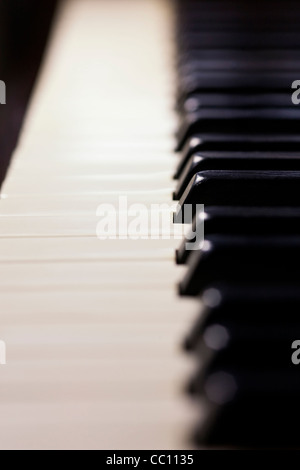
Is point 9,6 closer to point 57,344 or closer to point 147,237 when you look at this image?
point 147,237

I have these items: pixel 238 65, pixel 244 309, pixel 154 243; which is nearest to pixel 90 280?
pixel 154 243

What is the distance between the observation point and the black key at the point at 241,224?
877mm

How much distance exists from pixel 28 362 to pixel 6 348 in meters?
0.03

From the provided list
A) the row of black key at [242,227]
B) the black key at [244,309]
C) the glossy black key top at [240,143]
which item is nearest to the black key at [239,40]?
the row of black key at [242,227]

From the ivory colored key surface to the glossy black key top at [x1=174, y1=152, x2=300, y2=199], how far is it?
0.05 m

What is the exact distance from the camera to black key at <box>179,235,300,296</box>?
0.81m

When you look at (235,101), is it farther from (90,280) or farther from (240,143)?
(90,280)

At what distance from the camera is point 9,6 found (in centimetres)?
206

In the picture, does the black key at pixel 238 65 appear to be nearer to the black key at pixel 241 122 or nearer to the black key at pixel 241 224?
the black key at pixel 241 122

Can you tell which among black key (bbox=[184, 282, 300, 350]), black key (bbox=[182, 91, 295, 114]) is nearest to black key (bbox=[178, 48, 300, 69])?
black key (bbox=[182, 91, 295, 114])

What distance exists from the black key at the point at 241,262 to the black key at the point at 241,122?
43 centimetres

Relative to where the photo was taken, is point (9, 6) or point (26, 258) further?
point (9, 6)
